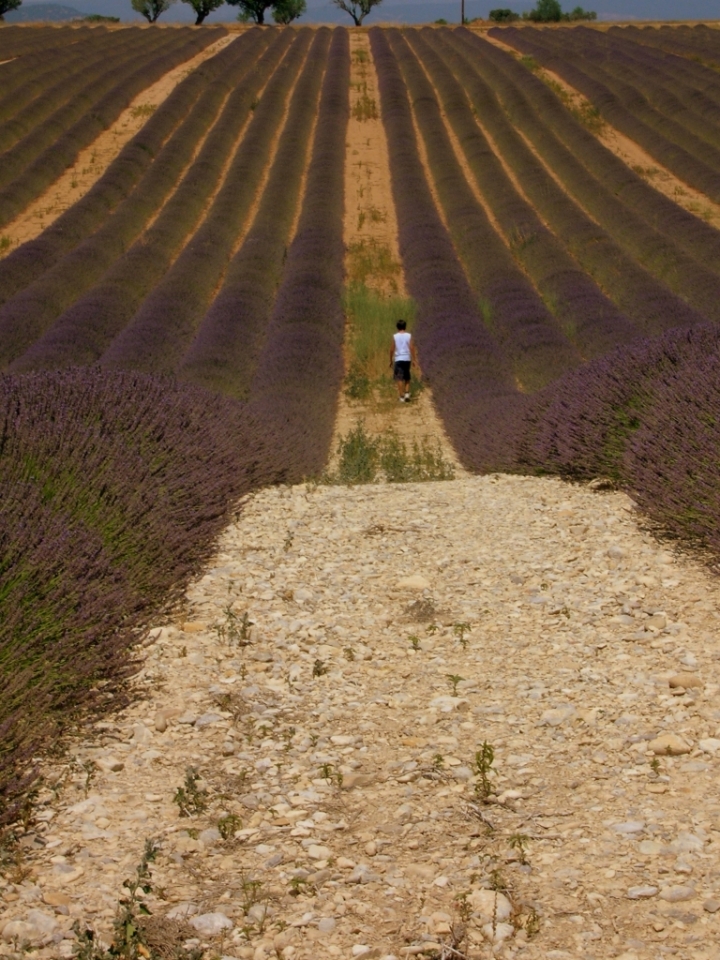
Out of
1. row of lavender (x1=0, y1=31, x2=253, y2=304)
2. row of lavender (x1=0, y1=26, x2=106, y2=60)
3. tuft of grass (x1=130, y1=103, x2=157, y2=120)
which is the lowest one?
row of lavender (x1=0, y1=31, x2=253, y2=304)

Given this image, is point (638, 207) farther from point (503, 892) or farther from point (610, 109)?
point (503, 892)

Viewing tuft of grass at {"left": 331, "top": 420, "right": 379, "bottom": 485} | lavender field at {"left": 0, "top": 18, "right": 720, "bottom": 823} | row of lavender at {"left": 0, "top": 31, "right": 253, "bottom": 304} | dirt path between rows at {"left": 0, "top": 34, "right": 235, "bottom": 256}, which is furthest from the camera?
dirt path between rows at {"left": 0, "top": 34, "right": 235, "bottom": 256}

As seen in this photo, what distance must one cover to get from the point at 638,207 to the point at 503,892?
20795 millimetres

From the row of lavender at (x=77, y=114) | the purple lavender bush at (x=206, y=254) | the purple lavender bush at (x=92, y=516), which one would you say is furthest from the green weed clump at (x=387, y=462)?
the row of lavender at (x=77, y=114)

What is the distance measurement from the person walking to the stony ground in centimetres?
782

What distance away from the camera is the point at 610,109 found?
95.7 ft

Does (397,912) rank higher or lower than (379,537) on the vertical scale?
higher

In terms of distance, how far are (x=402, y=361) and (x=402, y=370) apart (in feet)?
0.49

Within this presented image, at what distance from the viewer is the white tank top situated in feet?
45.6

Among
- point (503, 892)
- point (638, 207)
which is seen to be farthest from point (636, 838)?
point (638, 207)

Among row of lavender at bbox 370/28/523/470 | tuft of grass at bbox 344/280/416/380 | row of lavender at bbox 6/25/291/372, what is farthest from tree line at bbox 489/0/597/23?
tuft of grass at bbox 344/280/416/380

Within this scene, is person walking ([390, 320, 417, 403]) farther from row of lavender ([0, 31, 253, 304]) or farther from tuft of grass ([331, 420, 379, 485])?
row of lavender ([0, 31, 253, 304])

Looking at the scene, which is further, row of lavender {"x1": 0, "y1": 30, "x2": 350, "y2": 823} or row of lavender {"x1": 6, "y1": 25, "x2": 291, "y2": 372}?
row of lavender {"x1": 6, "y1": 25, "x2": 291, "y2": 372}

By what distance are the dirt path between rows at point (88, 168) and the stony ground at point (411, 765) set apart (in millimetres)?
17540
